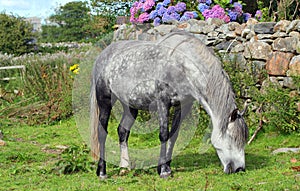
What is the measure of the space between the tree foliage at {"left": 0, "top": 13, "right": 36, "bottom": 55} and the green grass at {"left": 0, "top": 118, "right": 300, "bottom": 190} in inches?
545

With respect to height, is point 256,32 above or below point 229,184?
above

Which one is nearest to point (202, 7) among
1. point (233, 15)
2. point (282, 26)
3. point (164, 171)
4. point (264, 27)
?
point (233, 15)

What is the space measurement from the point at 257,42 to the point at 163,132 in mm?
3532

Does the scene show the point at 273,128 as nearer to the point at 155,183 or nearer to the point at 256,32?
the point at 256,32

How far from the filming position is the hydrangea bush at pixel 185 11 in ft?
32.5

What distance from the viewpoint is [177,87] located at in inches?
222

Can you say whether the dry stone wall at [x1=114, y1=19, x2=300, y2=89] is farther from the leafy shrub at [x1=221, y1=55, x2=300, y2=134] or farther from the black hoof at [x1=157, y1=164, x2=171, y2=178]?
the black hoof at [x1=157, y1=164, x2=171, y2=178]

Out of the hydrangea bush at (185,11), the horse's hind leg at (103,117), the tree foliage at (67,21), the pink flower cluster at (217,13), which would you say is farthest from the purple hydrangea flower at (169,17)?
the tree foliage at (67,21)

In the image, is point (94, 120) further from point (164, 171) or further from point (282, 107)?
point (282, 107)

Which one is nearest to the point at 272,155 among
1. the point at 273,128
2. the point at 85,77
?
the point at 273,128

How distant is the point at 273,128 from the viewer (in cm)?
819

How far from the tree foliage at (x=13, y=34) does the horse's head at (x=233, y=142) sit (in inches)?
695

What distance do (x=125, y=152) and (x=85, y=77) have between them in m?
2.10

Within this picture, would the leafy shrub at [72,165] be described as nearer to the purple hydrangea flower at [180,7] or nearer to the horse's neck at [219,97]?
the horse's neck at [219,97]
